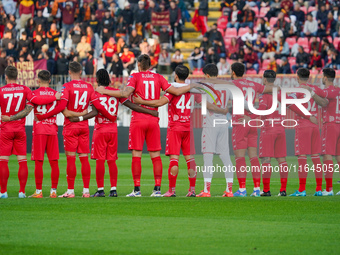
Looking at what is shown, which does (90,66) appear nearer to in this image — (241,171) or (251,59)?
(251,59)

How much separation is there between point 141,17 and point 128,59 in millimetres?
3574

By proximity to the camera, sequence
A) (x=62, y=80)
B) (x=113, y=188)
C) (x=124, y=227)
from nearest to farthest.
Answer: (x=124, y=227) → (x=113, y=188) → (x=62, y=80)

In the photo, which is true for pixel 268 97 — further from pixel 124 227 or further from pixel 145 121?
pixel 124 227

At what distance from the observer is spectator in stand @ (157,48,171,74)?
26.5 meters

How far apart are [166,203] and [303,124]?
3018 mm

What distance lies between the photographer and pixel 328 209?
10.1 metres

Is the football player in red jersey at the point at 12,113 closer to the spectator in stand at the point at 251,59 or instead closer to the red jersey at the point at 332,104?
the red jersey at the point at 332,104

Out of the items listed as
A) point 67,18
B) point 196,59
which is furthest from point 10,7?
point 196,59

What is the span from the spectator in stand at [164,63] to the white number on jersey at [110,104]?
1517 centimetres

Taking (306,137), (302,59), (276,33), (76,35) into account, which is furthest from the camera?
(76,35)

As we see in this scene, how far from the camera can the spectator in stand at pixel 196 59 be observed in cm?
2702

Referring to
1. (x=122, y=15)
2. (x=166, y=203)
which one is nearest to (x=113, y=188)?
(x=166, y=203)

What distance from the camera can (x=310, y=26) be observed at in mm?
27531

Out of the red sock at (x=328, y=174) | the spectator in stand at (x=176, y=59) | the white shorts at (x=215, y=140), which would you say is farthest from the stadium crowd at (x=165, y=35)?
the white shorts at (x=215, y=140)
